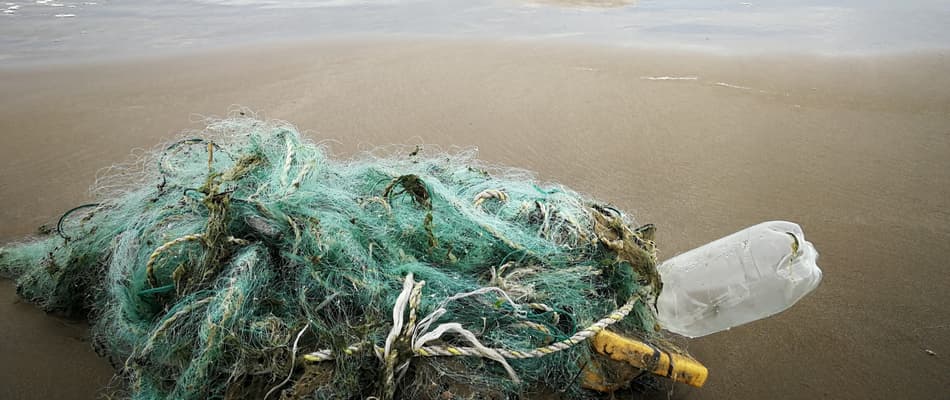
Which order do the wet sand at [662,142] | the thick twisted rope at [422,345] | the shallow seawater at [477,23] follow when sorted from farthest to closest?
the shallow seawater at [477,23] < the wet sand at [662,142] < the thick twisted rope at [422,345]

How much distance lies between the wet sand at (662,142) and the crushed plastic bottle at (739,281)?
25 cm

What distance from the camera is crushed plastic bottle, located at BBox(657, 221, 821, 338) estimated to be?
1.94 metres

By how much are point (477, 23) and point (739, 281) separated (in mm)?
7472

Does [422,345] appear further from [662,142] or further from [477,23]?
[477,23]

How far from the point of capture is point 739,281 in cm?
204

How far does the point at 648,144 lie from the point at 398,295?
3087 mm

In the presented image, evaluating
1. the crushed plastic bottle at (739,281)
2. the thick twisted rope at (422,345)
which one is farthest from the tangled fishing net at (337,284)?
the crushed plastic bottle at (739,281)

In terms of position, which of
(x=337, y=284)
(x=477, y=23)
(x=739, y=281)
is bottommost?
(x=739, y=281)

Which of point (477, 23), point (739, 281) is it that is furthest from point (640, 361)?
point (477, 23)

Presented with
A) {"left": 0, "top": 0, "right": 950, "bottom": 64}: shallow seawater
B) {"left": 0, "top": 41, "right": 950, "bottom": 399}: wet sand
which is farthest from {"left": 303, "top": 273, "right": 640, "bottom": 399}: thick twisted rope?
{"left": 0, "top": 0, "right": 950, "bottom": 64}: shallow seawater

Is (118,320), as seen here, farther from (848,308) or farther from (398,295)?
(848,308)

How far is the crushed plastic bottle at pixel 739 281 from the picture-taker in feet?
6.37

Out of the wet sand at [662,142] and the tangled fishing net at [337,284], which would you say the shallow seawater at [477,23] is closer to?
the wet sand at [662,142]

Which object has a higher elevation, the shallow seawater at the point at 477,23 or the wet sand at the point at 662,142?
the shallow seawater at the point at 477,23
